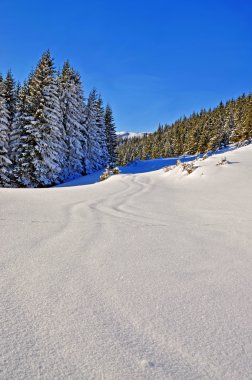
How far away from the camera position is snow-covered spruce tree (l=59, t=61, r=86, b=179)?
91.3 ft

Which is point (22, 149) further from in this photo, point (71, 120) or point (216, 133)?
point (216, 133)

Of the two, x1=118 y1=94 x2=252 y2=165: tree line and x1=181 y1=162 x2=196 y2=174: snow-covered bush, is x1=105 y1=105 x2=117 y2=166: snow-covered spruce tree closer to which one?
x1=118 y1=94 x2=252 y2=165: tree line

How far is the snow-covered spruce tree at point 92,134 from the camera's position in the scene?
112 feet

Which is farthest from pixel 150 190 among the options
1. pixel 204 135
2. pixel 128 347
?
pixel 204 135

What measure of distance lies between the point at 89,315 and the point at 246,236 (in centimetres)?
237

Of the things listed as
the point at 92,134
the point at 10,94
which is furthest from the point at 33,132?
the point at 92,134

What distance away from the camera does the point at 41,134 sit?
21562 mm

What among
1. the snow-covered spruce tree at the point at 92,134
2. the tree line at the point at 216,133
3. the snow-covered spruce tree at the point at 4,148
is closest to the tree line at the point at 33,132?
the snow-covered spruce tree at the point at 4,148

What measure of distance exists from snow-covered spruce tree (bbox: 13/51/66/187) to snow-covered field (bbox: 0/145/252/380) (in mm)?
18354

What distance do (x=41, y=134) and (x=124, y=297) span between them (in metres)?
21.6

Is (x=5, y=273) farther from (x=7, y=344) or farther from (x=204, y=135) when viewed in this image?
(x=204, y=135)

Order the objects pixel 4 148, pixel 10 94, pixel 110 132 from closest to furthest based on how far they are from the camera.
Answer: pixel 4 148 → pixel 10 94 → pixel 110 132

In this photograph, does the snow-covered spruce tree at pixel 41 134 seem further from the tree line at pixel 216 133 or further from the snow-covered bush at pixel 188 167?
the tree line at pixel 216 133

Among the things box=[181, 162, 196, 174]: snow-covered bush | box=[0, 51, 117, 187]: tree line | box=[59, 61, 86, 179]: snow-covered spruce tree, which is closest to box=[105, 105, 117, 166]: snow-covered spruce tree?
box=[59, 61, 86, 179]: snow-covered spruce tree
